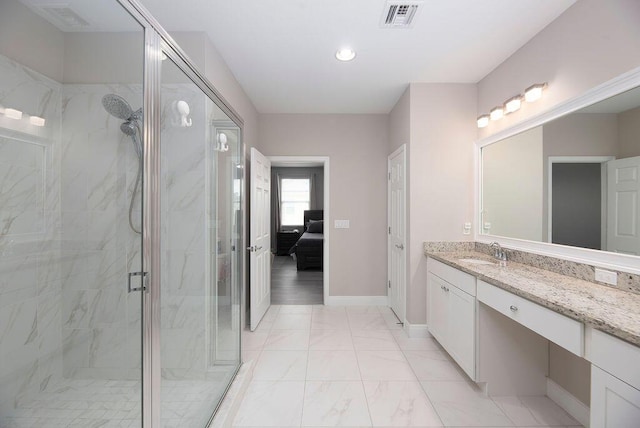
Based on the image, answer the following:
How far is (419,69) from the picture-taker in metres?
2.54

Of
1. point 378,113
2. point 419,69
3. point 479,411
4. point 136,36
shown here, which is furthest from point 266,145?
point 479,411

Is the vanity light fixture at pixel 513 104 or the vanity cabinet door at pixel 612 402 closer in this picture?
the vanity cabinet door at pixel 612 402

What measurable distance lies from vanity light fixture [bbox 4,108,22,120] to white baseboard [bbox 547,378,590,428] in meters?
3.29

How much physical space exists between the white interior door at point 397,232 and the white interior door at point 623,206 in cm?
157

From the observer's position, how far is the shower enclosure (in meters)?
1.09

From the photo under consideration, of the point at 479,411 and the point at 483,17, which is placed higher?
the point at 483,17

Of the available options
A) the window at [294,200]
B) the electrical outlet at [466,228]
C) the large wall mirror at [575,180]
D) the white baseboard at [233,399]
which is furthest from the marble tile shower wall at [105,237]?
the window at [294,200]

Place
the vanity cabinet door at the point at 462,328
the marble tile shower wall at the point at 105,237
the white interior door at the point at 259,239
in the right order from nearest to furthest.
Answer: the marble tile shower wall at the point at 105,237 < the vanity cabinet door at the point at 462,328 < the white interior door at the point at 259,239

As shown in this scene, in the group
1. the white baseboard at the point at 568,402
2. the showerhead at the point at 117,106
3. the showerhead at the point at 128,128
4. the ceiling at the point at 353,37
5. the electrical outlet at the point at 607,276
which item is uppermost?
the ceiling at the point at 353,37

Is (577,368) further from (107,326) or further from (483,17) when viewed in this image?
(107,326)

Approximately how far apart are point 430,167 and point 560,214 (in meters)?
1.15

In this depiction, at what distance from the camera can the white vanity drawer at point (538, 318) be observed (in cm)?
118

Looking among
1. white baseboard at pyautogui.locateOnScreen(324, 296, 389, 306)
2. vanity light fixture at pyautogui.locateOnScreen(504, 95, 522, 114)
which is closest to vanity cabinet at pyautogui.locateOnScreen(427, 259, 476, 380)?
white baseboard at pyautogui.locateOnScreen(324, 296, 389, 306)

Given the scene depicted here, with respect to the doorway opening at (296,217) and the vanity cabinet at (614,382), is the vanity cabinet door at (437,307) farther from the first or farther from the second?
the doorway opening at (296,217)
